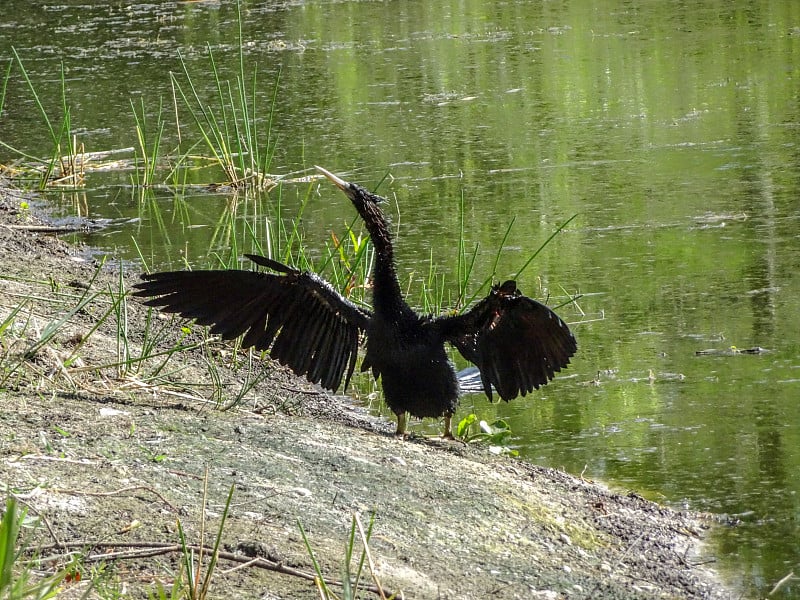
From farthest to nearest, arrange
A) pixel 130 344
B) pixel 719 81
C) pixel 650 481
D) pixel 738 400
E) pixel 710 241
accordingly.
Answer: pixel 719 81, pixel 710 241, pixel 130 344, pixel 738 400, pixel 650 481

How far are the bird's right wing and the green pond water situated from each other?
2.97ft

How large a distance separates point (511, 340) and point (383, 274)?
2.01ft

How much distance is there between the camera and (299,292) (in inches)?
198

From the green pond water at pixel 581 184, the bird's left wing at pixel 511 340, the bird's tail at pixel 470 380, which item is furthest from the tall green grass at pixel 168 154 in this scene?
the bird's left wing at pixel 511 340

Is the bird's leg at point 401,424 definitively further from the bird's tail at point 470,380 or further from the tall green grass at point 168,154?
the tall green grass at point 168,154

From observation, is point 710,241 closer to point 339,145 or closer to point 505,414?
point 505,414

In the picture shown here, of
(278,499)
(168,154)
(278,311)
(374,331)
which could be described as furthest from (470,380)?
(168,154)

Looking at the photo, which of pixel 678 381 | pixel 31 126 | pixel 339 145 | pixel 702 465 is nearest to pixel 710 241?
pixel 678 381

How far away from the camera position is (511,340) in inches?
187

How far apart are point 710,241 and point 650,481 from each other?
290 cm

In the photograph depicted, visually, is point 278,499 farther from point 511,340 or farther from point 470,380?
point 470,380

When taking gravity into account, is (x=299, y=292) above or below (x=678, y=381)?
above

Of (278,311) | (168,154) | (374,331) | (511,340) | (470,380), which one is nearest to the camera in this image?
(511,340)

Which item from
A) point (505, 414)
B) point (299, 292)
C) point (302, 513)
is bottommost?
point (505, 414)
